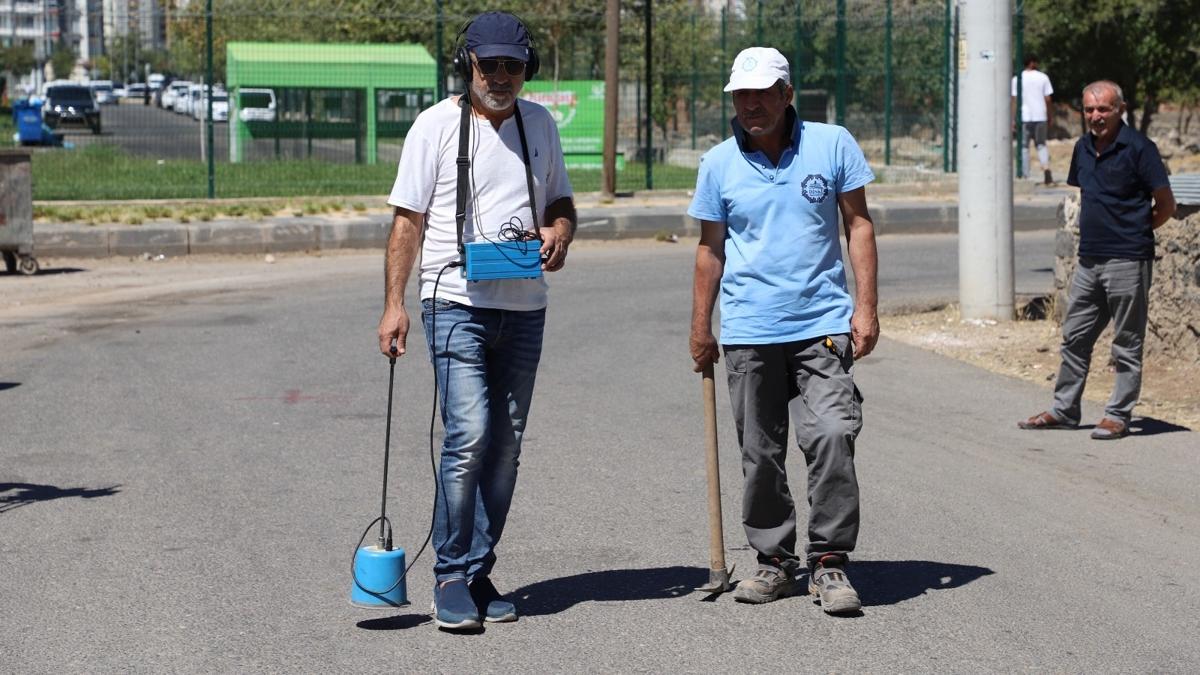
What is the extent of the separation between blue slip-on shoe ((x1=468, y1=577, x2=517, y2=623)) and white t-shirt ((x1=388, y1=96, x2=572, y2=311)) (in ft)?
3.05

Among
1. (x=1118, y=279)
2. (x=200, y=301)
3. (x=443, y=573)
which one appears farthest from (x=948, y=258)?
(x=443, y=573)

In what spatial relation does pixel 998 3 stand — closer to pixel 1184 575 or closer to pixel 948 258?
pixel 948 258

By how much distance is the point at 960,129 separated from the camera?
1278 centimetres

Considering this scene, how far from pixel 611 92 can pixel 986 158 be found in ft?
33.0

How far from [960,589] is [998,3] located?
7741 millimetres

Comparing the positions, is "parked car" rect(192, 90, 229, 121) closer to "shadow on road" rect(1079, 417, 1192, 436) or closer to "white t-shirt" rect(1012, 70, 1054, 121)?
"white t-shirt" rect(1012, 70, 1054, 121)

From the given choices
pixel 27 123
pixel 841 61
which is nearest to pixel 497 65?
pixel 841 61

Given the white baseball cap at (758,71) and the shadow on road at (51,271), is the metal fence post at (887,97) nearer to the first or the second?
the shadow on road at (51,271)

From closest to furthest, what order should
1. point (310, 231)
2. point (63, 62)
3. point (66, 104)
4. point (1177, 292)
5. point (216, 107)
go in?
point (1177, 292)
point (310, 231)
point (216, 107)
point (66, 104)
point (63, 62)

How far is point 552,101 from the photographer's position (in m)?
27.1

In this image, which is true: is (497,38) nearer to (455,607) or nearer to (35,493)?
(455,607)

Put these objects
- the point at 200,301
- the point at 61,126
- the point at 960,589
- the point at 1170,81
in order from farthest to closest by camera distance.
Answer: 1. the point at 61,126
2. the point at 1170,81
3. the point at 200,301
4. the point at 960,589

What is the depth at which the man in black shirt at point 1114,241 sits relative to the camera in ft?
27.9

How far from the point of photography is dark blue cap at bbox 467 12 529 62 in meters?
5.25
